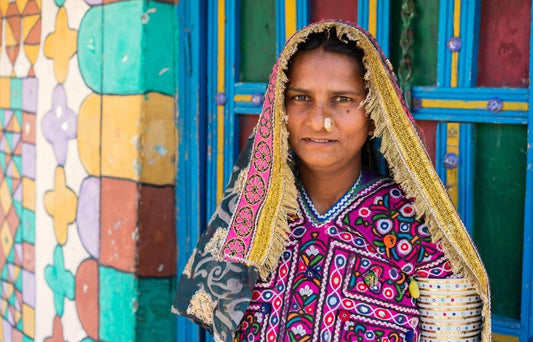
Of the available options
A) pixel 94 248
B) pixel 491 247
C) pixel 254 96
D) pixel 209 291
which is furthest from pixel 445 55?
pixel 94 248

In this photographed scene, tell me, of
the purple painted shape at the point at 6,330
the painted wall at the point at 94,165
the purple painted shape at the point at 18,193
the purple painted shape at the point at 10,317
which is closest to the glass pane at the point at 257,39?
the painted wall at the point at 94,165

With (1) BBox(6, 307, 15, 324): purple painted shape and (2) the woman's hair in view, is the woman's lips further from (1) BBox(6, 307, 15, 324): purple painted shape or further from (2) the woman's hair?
(1) BBox(6, 307, 15, 324): purple painted shape

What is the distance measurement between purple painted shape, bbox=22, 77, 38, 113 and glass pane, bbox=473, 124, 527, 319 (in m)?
2.38

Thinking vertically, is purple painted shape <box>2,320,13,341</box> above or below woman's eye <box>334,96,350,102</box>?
below

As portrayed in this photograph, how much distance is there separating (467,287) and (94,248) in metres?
1.91

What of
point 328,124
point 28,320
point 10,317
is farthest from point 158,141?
point 10,317

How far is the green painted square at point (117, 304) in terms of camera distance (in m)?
2.90

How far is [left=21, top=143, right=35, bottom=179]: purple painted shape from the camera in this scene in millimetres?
3611

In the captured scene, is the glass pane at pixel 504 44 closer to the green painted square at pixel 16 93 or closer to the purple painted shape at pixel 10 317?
the green painted square at pixel 16 93

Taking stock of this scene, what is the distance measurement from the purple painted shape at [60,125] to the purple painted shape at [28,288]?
0.78 meters

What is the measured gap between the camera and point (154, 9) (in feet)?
9.23

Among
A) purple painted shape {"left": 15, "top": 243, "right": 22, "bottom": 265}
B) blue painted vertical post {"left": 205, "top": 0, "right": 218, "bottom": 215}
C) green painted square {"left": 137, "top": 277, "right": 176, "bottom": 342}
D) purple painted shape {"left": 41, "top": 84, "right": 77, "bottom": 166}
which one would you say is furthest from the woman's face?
purple painted shape {"left": 15, "top": 243, "right": 22, "bottom": 265}

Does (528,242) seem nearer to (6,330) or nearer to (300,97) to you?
(300,97)

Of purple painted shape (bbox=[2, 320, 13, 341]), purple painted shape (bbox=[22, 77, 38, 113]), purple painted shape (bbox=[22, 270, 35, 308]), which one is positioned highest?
purple painted shape (bbox=[22, 77, 38, 113])
